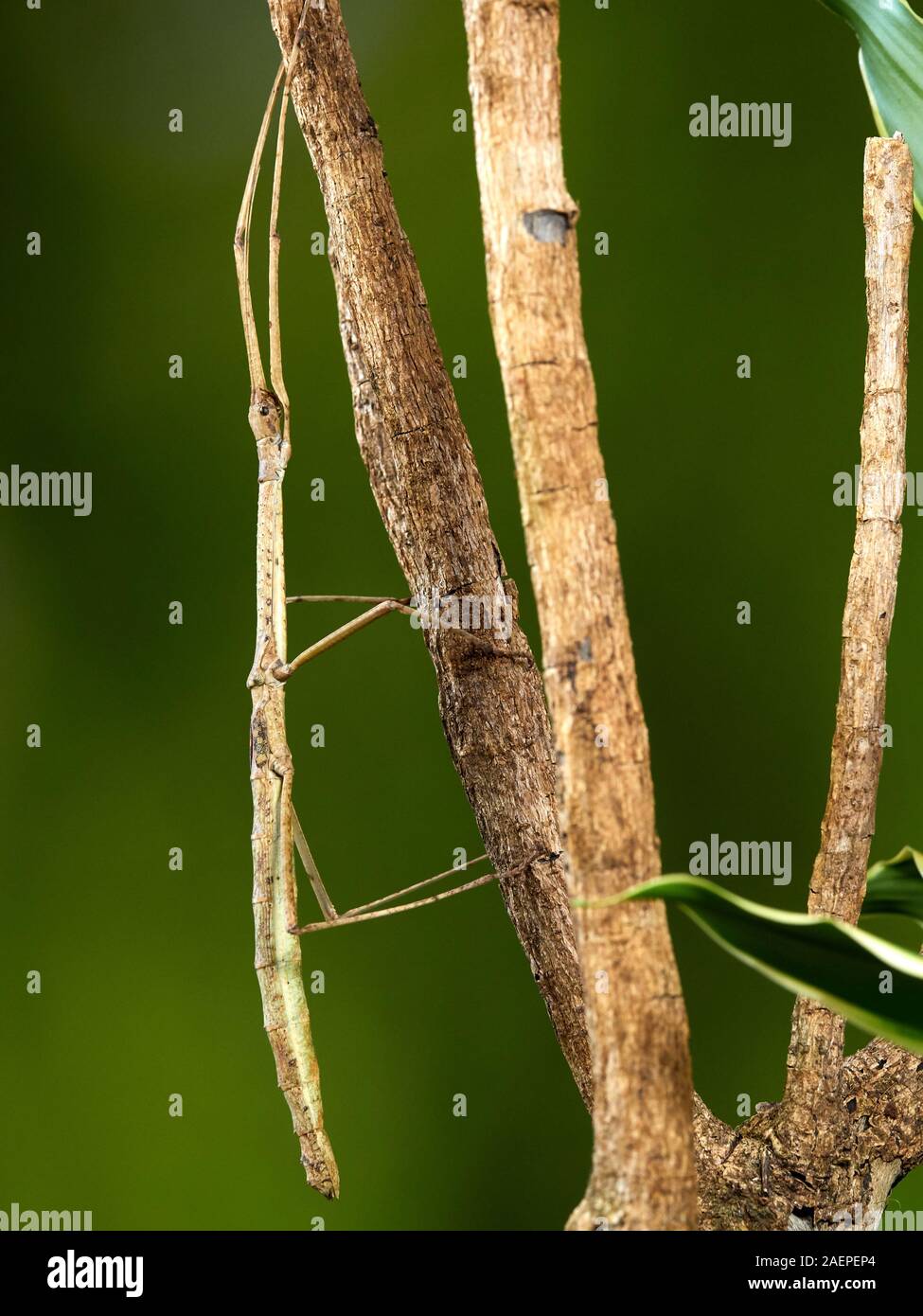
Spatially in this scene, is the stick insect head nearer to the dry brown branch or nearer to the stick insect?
the stick insect

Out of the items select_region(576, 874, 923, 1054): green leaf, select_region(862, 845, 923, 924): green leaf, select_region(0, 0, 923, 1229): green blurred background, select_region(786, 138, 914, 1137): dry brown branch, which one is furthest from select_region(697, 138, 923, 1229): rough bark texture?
select_region(0, 0, 923, 1229): green blurred background

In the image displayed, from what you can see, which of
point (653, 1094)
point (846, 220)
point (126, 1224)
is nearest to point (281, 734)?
point (653, 1094)

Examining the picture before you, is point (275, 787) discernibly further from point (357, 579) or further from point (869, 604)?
point (869, 604)

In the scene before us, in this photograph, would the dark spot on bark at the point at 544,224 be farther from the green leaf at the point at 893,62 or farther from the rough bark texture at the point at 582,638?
the green leaf at the point at 893,62

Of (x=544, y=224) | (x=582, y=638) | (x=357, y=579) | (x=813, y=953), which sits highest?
(x=544, y=224)

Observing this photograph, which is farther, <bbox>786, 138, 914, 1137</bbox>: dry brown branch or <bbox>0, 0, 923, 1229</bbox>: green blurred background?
<bbox>0, 0, 923, 1229</bbox>: green blurred background

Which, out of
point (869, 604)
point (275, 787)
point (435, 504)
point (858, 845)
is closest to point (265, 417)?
point (435, 504)
